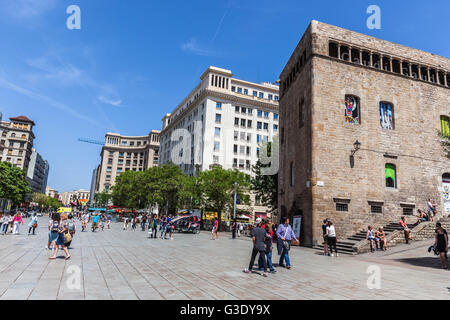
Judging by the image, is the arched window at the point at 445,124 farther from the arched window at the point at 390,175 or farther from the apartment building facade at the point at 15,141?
the apartment building facade at the point at 15,141

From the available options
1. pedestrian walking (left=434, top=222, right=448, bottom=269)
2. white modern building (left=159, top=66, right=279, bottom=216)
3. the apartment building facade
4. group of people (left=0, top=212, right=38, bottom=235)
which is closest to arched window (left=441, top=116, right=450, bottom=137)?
pedestrian walking (left=434, top=222, right=448, bottom=269)

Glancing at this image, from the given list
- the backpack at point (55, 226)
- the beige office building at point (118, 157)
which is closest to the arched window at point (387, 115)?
the backpack at point (55, 226)

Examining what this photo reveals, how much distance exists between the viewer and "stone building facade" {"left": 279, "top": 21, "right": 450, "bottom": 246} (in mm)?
21484

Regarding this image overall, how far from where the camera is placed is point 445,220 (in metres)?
20.9

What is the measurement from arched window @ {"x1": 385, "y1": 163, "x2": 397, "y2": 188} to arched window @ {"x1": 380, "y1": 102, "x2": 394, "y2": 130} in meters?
3.27

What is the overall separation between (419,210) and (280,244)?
56.2 feet

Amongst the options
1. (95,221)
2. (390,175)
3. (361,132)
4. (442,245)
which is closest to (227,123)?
(95,221)

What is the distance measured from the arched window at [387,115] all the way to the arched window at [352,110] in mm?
2226

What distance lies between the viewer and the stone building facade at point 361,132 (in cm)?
2148

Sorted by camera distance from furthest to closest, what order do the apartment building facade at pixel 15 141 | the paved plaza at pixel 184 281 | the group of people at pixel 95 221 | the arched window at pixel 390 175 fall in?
1. the apartment building facade at pixel 15 141
2. the group of people at pixel 95 221
3. the arched window at pixel 390 175
4. the paved plaza at pixel 184 281

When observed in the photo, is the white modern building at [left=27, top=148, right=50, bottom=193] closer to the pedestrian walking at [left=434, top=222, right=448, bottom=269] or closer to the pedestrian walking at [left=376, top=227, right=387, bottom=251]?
the pedestrian walking at [left=376, top=227, right=387, bottom=251]

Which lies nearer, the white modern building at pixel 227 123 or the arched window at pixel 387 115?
the arched window at pixel 387 115

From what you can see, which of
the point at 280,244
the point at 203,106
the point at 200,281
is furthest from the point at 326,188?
the point at 203,106
